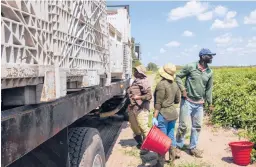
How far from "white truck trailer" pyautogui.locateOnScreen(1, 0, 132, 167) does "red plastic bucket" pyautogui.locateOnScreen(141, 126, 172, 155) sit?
145cm

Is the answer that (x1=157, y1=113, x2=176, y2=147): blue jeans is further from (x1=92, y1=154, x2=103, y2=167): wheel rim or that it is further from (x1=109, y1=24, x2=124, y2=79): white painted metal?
(x1=92, y1=154, x2=103, y2=167): wheel rim

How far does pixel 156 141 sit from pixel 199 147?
2283 mm

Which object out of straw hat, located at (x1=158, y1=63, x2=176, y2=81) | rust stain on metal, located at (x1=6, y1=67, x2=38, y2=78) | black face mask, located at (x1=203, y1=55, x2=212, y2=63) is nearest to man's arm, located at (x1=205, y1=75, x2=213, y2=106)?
black face mask, located at (x1=203, y1=55, x2=212, y2=63)

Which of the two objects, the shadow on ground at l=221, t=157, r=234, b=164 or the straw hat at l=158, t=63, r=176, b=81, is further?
the shadow on ground at l=221, t=157, r=234, b=164

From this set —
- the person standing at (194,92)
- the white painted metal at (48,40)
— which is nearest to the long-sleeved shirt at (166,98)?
the person standing at (194,92)

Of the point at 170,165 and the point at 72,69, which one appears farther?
the point at 170,165

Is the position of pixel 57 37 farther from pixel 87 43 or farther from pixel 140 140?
pixel 140 140

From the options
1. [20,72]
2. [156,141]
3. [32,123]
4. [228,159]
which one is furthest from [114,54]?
[20,72]

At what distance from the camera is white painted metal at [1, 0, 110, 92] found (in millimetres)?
1694

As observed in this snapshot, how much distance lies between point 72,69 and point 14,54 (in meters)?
0.91

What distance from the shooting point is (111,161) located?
592 centimetres

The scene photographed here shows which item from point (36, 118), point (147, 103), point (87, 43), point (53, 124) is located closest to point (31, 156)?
point (53, 124)

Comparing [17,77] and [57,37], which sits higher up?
[57,37]

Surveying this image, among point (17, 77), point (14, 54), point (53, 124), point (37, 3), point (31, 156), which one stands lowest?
point (31, 156)
